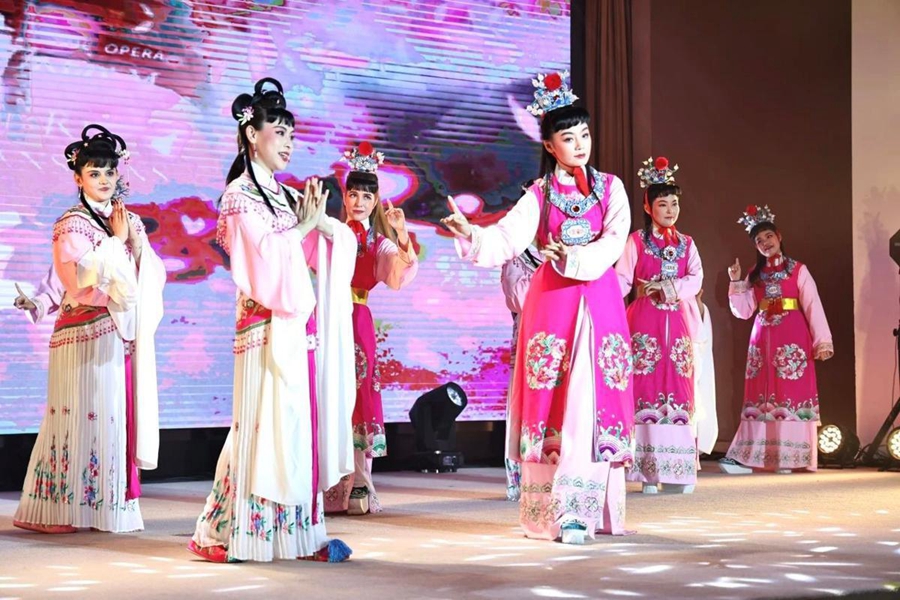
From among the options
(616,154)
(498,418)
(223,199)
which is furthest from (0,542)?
(616,154)

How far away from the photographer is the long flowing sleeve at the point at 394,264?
517cm

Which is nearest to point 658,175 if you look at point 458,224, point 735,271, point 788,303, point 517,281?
point 517,281

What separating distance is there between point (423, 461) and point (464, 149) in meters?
1.95

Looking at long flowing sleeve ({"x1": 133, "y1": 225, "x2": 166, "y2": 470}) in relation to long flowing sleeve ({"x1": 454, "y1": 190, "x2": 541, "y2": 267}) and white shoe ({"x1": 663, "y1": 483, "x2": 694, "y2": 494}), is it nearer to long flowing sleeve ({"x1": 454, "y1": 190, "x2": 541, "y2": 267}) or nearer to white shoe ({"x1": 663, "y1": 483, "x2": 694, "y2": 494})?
long flowing sleeve ({"x1": 454, "y1": 190, "x2": 541, "y2": 267})

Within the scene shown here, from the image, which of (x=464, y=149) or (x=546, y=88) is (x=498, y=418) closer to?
(x=464, y=149)

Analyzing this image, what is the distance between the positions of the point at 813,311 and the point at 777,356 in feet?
A: 1.16

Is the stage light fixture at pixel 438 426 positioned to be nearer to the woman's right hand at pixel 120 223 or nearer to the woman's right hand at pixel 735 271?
the woman's right hand at pixel 735 271

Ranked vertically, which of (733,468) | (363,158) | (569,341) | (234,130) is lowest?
(733,468)

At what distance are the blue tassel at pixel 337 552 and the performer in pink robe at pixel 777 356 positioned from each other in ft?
14.2

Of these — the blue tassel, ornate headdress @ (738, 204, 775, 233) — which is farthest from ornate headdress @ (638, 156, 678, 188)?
the blue tassel

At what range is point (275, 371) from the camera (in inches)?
139

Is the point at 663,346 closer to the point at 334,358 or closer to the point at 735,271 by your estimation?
the point at 735,271

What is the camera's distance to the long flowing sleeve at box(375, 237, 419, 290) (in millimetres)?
5172

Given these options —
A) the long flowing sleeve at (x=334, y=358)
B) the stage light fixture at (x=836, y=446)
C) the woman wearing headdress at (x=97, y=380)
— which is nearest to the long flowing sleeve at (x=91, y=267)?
the woman wearing headdress at (x=97, y=380)
